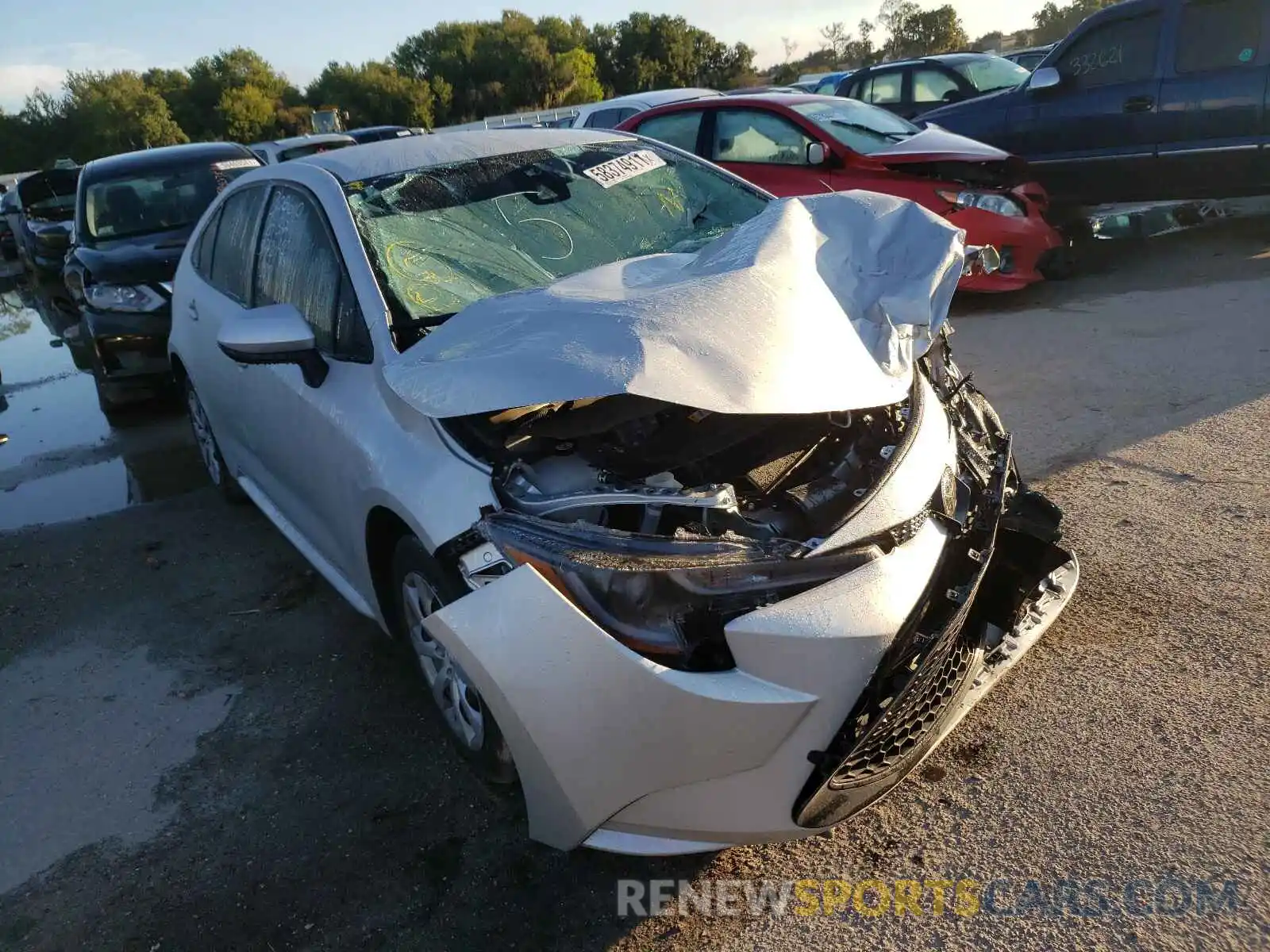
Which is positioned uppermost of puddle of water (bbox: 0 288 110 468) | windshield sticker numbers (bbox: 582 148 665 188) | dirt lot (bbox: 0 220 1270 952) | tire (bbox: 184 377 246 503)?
windshield sticker numbers (bbox: 582 148 665 188)

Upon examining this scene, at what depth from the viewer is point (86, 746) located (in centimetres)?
318

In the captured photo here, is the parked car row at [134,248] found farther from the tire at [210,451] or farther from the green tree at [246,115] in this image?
the green tree at [246,115]

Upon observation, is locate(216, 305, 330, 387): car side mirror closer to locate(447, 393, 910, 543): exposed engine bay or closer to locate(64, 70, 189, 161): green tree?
locate(447, 393, 910, 543): exposed engine bay

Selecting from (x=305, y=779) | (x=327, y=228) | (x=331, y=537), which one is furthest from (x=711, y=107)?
(x=305, y=779)

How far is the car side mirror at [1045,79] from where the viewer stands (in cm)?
780

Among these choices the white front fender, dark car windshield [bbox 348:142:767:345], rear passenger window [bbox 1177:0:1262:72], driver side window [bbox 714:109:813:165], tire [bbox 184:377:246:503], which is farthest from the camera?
driver side window [bbox 714:109:813:165]

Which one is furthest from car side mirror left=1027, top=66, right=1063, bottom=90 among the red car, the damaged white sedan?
the damaged white sedan

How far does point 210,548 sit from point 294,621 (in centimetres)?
106

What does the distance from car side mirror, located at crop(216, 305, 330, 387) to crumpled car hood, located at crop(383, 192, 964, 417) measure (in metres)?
0.52

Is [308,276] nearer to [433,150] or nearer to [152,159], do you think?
[433,150]

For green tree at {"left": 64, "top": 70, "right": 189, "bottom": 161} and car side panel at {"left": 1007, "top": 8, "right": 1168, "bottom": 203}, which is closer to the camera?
car side panel at {"left": 1007, "top": 8, "right": 1168, "bottom": 203}

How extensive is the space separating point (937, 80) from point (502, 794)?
9944 mm

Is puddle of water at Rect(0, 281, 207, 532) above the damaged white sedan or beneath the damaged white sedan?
beneath

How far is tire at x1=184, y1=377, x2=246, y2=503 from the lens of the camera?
4.85m
